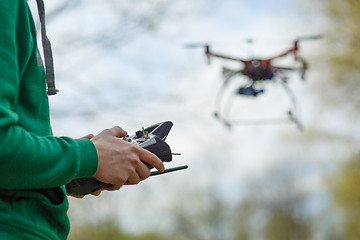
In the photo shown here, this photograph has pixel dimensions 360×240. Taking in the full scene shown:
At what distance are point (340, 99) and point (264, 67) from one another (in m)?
5.97

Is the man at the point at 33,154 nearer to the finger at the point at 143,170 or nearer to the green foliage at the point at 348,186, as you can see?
the finger at the point at 143,170

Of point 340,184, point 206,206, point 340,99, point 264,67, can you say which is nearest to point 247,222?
point 206,206

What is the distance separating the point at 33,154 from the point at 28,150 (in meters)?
0.01

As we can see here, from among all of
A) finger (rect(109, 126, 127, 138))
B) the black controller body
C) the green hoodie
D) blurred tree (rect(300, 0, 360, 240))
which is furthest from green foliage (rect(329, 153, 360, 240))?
the green hoodie

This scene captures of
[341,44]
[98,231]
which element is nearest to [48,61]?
[341,44]

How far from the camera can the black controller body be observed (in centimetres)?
97

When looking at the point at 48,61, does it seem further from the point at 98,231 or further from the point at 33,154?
the point at 98,231

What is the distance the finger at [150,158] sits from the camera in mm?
949

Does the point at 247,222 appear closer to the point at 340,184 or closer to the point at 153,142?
the point at 340,184

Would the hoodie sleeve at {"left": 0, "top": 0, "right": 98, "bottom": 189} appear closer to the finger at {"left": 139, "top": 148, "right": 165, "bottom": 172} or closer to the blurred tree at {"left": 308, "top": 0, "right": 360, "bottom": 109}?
the finger at {"left": 139, "top": 148, "right": 165, "bottom": 172}

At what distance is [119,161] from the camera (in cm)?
91

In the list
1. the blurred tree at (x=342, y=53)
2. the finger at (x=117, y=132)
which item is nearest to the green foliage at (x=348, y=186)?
the blurred tree at (x=342, y=53)

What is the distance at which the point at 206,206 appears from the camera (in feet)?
76.0

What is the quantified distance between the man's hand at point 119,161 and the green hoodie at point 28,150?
0.08 feet
